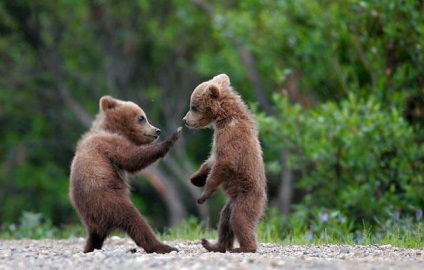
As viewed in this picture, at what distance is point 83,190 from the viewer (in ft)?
29.8

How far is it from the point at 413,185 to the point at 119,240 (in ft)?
14.0

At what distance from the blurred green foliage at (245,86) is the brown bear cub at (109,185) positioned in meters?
3.05

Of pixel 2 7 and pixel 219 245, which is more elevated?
pixel 2 7

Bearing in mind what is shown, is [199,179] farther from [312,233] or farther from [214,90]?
[312,233]

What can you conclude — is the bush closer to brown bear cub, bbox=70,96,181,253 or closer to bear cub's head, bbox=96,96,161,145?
bear cub's head, bbox=96,96,161,145

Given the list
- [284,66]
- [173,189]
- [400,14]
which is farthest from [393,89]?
[173,189]

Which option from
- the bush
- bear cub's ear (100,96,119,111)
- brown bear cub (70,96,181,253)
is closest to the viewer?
brown bear cub (70,96,181,253)

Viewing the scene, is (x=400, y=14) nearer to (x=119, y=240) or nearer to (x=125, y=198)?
(x=119, y=240)

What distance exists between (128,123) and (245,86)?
1880 cm

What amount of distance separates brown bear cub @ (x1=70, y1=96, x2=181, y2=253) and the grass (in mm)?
1949

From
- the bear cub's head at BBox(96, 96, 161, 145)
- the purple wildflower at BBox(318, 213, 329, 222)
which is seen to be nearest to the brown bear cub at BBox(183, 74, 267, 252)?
the bear cub's head at BBox(96, 96, 161, 145)

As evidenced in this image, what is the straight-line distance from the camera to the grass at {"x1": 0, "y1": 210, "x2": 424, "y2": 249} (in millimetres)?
10320

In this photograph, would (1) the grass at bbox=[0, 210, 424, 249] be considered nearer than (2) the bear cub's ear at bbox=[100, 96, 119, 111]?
Yes

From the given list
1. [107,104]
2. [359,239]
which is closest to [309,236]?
[359,239]
